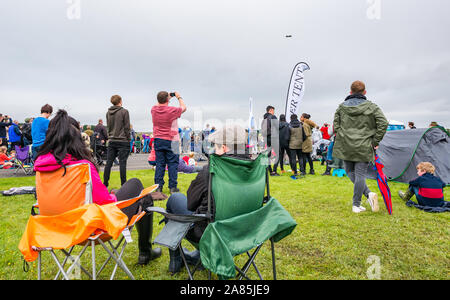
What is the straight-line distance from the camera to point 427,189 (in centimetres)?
446

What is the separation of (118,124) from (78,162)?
3858 mm

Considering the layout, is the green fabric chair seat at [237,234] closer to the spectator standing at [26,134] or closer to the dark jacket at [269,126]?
the dark jacket at [269,126]

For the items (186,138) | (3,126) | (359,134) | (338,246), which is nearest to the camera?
(338,246)

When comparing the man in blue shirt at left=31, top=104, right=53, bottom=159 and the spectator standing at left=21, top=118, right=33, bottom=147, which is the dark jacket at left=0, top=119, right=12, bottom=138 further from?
the man in blue shirt at left=31, top=104, right=53, bottom=159

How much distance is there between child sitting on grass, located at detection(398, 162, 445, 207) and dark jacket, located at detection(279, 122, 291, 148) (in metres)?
4.22

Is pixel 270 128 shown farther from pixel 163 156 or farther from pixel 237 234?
pixel 237 234

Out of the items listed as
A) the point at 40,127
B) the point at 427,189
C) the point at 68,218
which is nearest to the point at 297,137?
the point at 427,189

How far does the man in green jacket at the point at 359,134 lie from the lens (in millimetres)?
4239

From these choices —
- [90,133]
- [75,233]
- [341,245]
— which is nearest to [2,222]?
[75,233]

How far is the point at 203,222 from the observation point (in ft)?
6.96

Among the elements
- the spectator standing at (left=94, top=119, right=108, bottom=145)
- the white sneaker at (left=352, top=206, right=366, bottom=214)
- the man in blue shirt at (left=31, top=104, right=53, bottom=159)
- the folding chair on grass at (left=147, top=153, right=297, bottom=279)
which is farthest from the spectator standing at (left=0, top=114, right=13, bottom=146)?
the white sneaker at (left=352, top=206, right=366, bottom=214)

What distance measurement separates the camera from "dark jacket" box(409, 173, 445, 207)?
4.42 meters
